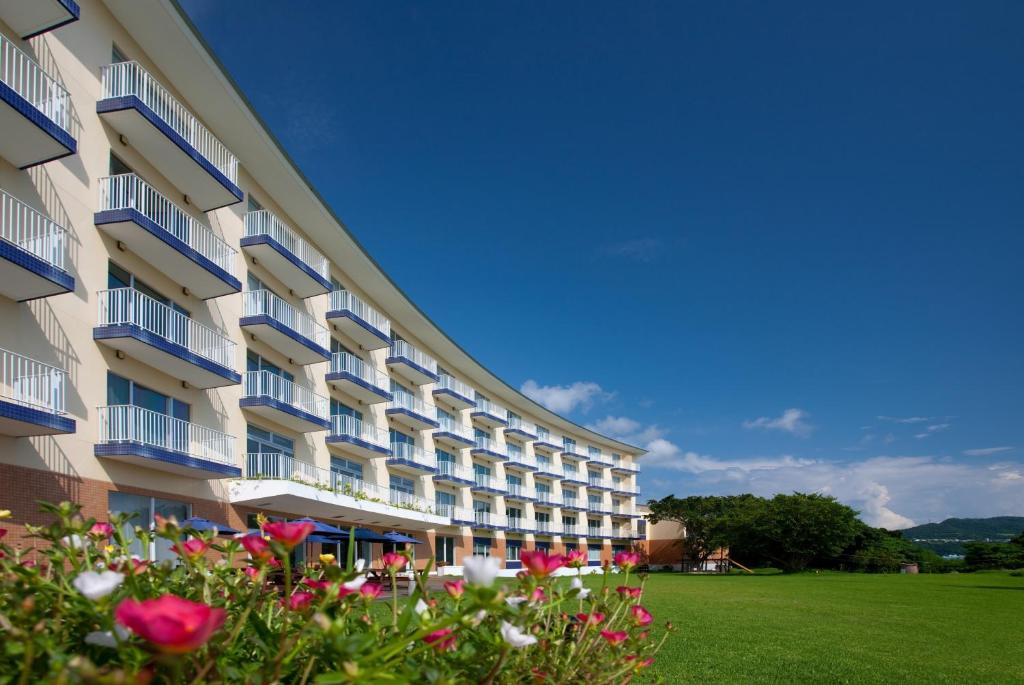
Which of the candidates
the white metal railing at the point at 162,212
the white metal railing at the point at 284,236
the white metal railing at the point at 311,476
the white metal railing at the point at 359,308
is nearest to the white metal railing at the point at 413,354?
the white metal railing at the point at 359,308

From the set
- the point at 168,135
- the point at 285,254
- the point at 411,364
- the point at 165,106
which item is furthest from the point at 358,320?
the point at 168,135

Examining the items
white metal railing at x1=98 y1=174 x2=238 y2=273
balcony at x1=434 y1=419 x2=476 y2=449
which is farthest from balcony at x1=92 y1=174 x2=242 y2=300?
balcony at x1=434 y1=419 x2=476 y2=449

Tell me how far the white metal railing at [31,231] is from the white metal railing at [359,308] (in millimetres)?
14772

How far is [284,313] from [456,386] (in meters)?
21.2

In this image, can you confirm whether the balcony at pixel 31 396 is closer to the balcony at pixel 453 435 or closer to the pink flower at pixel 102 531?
the pink flower at pixel 102 531

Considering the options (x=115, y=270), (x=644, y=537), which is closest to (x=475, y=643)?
(x=115, y=270)

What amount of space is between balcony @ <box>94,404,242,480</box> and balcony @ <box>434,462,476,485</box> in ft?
66.3

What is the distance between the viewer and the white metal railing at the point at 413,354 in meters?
35.7

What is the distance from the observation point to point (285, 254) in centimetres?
2286

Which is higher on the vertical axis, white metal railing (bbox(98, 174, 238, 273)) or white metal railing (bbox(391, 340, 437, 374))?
white metal railing (bbox(98, 174, 238, 273))

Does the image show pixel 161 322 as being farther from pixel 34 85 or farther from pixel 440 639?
pixel 440 639

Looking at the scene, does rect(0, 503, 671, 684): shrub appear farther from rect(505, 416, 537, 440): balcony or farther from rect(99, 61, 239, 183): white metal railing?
rect(505, 416, 537, 440): balcony

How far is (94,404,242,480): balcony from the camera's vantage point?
15547 mm

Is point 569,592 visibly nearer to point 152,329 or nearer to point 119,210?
point 119,210
